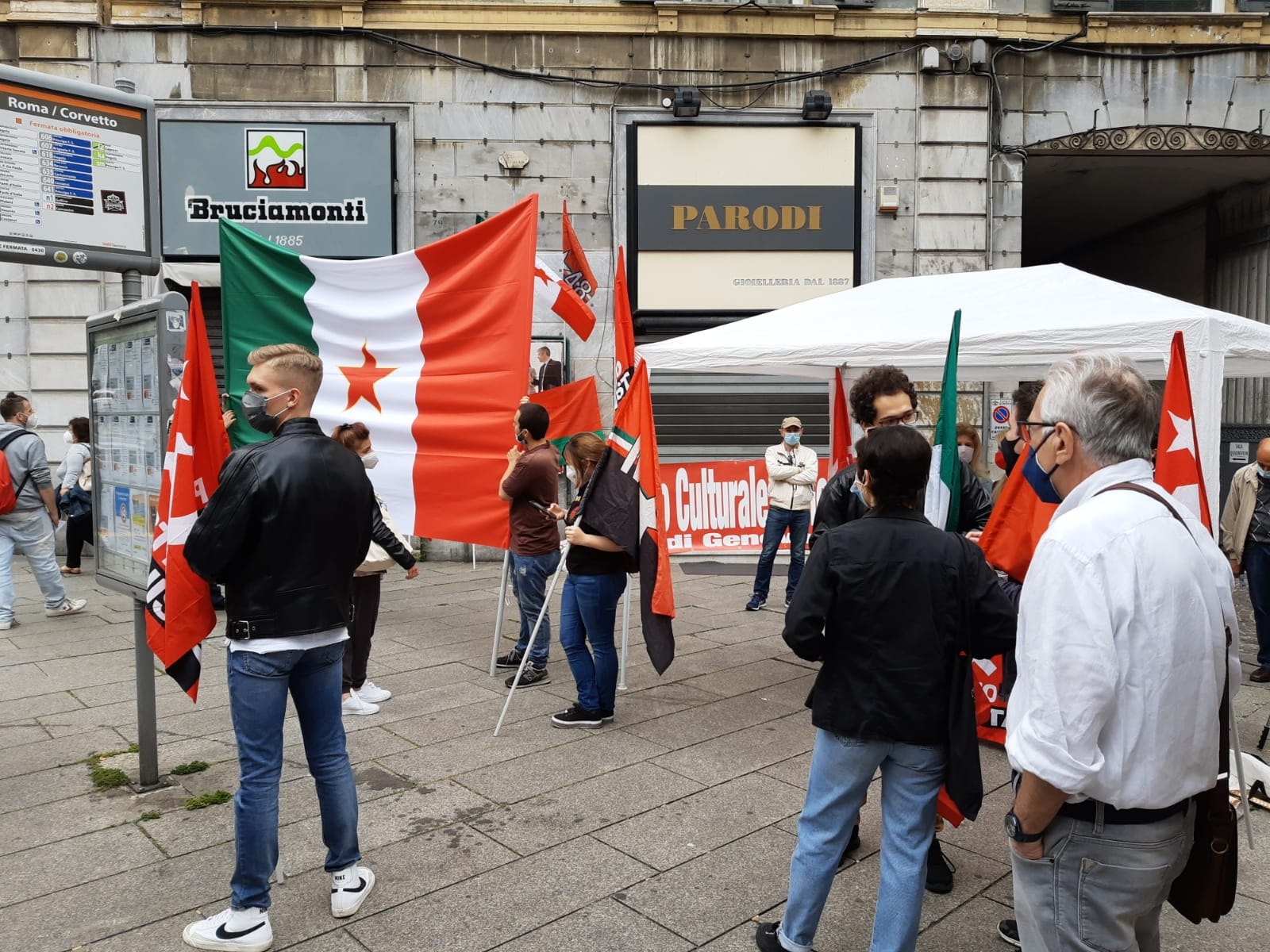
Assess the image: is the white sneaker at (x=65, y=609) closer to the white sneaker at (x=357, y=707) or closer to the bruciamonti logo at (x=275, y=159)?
the white sneaker at (x=357, y=707)

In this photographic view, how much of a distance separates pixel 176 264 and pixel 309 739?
34.4ft

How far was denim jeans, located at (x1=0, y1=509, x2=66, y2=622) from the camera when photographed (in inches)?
327

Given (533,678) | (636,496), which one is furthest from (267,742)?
(533,678)

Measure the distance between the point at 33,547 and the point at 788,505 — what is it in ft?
22.5

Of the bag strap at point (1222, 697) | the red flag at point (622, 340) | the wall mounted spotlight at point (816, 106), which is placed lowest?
the bag strap at point (1222, 697)

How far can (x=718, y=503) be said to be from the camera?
36.1ft

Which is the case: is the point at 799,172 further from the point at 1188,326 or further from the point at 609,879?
the point at 609,879

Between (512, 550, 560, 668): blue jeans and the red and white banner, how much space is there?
4.39 metres

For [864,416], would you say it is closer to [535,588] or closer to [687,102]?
[535,588]

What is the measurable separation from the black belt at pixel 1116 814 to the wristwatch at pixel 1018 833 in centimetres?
8

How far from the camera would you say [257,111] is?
12086 mm

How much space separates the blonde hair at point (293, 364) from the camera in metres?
3.38

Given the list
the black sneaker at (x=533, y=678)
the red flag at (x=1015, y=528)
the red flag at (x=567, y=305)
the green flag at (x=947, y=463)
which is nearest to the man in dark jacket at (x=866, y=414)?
the green flag at (x=947, y=463)

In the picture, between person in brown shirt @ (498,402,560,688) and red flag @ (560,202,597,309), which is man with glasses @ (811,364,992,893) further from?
red flag @ (560,202,597,309)
